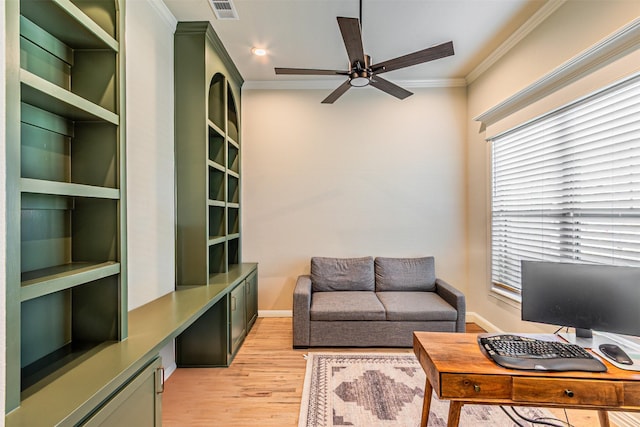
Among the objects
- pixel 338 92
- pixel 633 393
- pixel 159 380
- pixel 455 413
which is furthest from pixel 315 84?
pixel 633 393

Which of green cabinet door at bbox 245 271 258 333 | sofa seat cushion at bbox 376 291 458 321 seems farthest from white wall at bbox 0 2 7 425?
sofa seat cushion at bbox 376 291 458 321

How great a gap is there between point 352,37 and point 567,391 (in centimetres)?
218

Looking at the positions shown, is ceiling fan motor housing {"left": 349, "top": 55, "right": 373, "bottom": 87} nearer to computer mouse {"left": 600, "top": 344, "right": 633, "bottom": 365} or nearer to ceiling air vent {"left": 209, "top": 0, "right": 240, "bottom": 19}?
ceiling air vent {"left": 209, "top": 0, "right": 240, "bottom": 19}

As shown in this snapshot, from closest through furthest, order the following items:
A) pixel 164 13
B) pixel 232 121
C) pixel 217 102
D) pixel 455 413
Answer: pixel 455 413 → pixel 164 13 → pixel 217 102 → pixel 232 121

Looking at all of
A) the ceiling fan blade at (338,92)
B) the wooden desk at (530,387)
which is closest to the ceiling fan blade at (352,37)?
the ceiling fan blade at (338,92)

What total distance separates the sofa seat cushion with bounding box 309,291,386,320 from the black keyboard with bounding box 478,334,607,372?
148cm

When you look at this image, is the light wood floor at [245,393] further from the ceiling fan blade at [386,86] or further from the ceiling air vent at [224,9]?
the ceiling air vent at [224,9]

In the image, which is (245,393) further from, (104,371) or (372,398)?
(104,371)

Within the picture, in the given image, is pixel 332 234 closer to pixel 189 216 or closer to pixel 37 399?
pixel 189 216

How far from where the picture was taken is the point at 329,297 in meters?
3.50

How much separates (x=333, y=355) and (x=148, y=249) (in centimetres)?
190

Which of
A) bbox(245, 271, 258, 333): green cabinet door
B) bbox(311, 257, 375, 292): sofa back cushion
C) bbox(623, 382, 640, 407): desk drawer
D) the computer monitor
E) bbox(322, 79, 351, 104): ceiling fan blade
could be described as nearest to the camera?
bbox(623, 382, 640, 407): desk drawer

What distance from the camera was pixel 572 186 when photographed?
2.45m

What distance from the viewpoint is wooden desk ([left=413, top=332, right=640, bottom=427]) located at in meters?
1.37
